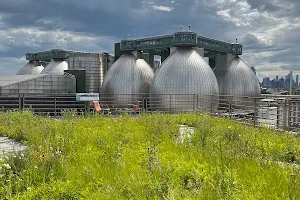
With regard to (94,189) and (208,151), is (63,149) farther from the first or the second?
(208,151)

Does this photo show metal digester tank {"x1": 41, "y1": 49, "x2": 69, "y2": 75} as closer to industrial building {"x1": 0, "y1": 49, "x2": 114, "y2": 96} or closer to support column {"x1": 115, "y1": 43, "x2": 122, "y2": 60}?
industrial building {"x1": 0, "y1": 49, "x2": 114, "y2": 96}

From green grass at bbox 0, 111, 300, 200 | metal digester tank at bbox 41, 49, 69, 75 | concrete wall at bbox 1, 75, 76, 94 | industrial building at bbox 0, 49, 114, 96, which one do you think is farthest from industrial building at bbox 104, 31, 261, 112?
green grass at bbox 0, 111, 300, 200

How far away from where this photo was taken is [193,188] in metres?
4.80

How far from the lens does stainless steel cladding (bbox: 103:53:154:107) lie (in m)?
45.1

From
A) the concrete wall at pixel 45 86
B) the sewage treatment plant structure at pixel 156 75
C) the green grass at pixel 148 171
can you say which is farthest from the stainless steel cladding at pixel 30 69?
the green grass at pixel 148 171


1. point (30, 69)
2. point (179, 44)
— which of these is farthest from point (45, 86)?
point (30, 69)

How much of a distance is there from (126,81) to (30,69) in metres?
47.1

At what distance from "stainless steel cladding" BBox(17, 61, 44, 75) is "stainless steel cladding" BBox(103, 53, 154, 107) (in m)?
41.7

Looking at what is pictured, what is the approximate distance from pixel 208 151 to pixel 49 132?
4948 millimetres

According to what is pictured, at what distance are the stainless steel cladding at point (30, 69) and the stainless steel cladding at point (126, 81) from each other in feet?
137

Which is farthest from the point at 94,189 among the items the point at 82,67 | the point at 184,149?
the point at 82,67

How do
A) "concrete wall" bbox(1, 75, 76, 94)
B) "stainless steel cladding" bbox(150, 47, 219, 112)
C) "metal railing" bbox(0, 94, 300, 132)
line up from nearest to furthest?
"metal railing" bbox(0, 94, 300, 132) < "concrete wall" bbox(1, 75, 76, 94) < "stainless steel cladding" bbox(150, 47, 219, 112)

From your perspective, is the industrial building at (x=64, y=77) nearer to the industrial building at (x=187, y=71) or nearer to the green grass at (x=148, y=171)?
the industrial building at (x=187, y=71)

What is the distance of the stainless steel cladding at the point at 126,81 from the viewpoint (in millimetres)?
45062
